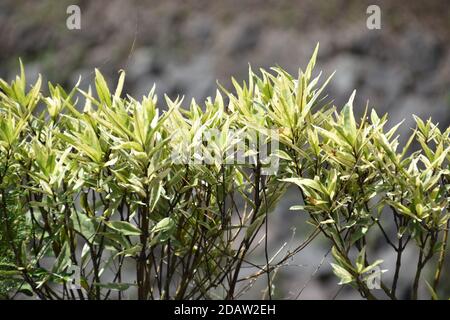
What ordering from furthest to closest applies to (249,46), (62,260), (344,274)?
(249,46)
(62,260)
(344,274)

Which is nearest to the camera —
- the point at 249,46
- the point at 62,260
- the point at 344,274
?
the point at 344,274

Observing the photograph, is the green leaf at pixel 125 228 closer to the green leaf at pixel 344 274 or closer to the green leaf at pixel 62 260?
the green leaf at pixel 62 260

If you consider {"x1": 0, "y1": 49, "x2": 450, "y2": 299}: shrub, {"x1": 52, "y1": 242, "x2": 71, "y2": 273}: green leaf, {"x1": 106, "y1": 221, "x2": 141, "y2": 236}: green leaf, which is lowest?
{"x1": 52, "y1": 242, "x2": 71, "y2": 273}: green leaf

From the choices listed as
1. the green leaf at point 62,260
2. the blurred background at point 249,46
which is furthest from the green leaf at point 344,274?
the blurred background at point 249,46

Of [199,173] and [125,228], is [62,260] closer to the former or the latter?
[125,228]

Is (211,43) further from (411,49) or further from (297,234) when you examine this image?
(297,234)

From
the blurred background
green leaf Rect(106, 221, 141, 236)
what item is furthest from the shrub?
→ the blurred background

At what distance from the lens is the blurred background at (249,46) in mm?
5078

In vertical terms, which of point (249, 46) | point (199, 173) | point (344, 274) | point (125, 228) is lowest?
point (344, 274)

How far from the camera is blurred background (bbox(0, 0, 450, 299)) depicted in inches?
200

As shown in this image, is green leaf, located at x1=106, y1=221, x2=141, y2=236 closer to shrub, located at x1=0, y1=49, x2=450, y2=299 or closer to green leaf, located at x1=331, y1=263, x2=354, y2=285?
shrub, located at x1=0, y1=49, x2=450, y2=299

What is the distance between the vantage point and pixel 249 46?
5.66 meters

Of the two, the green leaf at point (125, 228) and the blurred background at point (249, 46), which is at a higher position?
the blurred background at point (249, 46)

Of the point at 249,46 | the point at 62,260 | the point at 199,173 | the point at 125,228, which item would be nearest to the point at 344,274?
the point at 199,173
